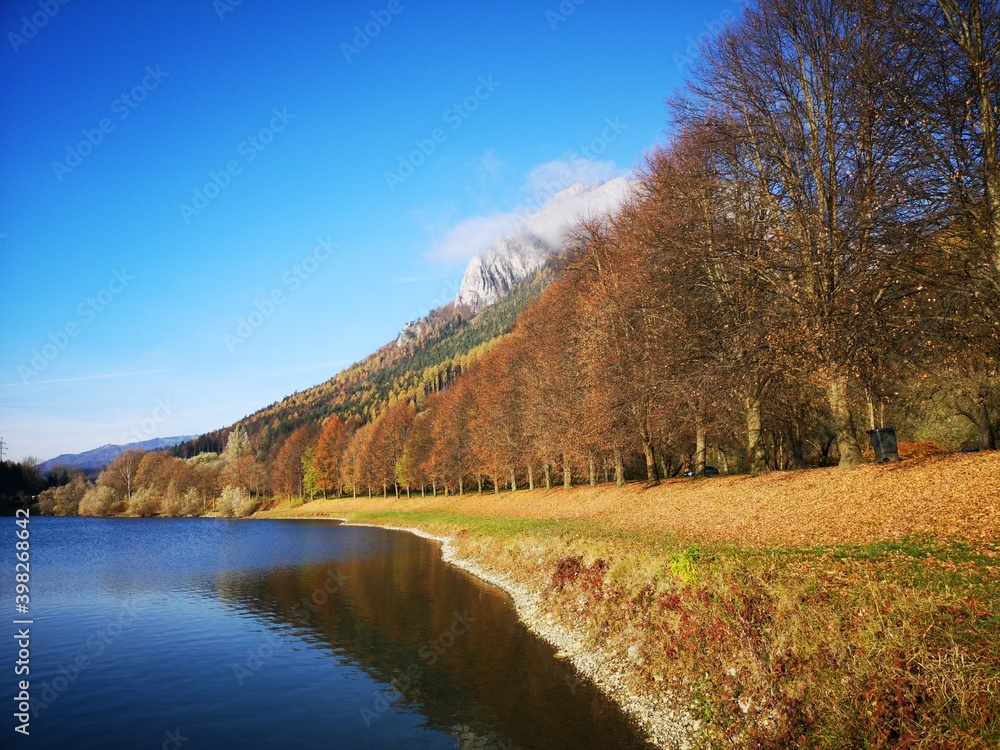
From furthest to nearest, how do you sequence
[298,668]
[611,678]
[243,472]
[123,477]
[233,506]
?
[123,477] → [243,472] → [233,506] → [298,668] → [611,678]

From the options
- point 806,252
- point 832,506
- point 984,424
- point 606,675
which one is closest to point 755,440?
point 832,506

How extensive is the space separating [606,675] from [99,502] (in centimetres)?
13065

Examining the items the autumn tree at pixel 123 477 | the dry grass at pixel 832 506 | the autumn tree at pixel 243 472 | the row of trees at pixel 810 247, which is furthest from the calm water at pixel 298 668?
the autumn tree at pixel 123 477

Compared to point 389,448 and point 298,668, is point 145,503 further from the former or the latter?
point 298,668

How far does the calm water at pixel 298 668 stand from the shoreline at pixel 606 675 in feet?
1.22

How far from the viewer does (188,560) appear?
41094 millimetres

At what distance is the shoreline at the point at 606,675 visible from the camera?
1068 cm

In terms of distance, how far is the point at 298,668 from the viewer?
16.2 m

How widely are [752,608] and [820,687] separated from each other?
7.79 ft

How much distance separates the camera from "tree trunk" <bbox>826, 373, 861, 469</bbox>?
20.4 meters

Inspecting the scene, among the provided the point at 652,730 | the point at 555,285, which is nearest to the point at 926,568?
the point at 652,730

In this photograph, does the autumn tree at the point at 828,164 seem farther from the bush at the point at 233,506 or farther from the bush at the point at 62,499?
the bush at the point at 62,499

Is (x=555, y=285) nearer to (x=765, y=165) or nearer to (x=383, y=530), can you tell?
(x=765, y=165)

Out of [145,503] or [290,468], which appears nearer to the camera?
[145,503]
